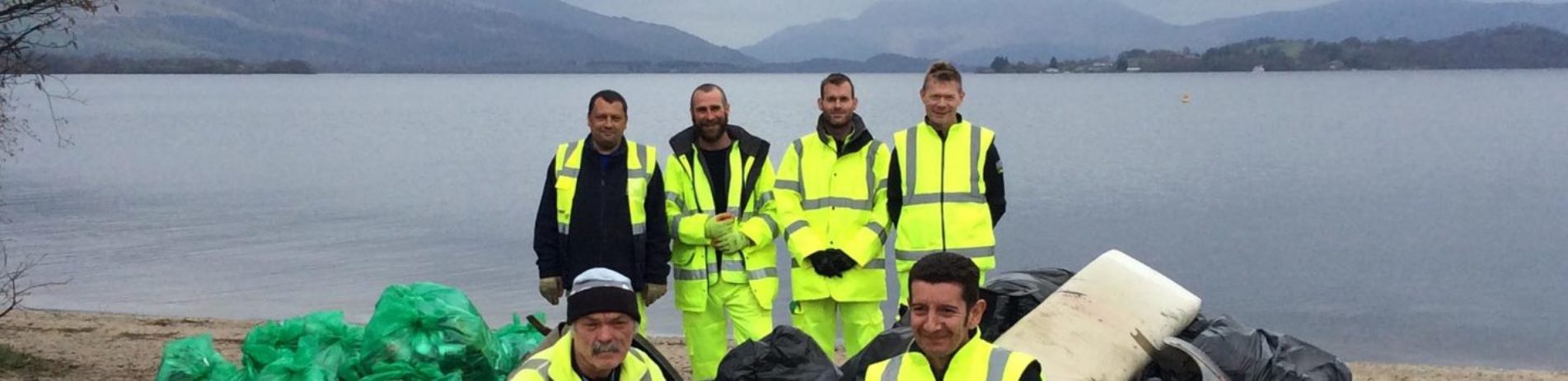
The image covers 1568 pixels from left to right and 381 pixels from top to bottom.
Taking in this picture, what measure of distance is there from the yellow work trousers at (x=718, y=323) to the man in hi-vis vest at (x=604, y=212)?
0.32m

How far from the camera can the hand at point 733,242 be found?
703 centimetres

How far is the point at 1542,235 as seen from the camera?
22.7m

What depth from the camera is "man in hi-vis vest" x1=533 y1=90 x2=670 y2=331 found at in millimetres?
6898

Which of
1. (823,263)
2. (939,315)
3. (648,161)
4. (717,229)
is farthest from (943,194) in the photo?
(939,315)

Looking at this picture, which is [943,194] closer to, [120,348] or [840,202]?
[840,202]

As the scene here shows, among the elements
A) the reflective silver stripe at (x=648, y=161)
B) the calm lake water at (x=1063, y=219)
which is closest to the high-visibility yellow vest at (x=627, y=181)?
the reflective silver stripe at (x=648, y=161)

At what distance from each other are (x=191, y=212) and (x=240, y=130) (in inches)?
1549

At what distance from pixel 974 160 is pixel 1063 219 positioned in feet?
57.7

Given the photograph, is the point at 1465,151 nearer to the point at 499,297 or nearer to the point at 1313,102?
the point at 499,297

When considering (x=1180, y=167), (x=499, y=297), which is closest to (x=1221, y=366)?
(x=499, y=297)

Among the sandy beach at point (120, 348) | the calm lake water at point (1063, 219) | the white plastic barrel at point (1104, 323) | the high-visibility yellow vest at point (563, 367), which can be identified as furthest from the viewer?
the calm lake water at point (1063, 219)

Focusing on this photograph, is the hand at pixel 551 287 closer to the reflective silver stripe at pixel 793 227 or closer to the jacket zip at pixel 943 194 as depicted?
the reflective silver stripe at pixel 793 227

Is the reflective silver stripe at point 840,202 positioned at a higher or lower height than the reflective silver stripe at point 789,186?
lower

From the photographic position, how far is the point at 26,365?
9156 mm
